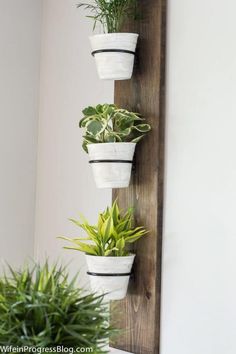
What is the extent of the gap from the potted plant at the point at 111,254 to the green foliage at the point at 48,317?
0.78 metres

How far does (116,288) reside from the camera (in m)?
1.79

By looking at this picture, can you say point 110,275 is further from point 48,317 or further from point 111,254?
point 48,317

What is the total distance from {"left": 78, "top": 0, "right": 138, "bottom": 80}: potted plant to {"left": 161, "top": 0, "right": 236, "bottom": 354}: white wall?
133 mm

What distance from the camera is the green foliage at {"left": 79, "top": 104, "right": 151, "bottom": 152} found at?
1833 millimetres

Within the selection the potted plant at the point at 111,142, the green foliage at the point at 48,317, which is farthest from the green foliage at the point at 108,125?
the green foliage at the point at 48,317

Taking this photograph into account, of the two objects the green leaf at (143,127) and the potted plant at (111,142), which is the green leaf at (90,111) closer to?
the potted plant at (111,142)

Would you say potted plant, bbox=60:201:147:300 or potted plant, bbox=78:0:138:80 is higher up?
potted plant, bbox=78:0:138:80

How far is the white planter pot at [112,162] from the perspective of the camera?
1806 millimetres

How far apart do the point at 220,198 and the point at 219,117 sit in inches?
9.2

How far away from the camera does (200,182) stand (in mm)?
1771

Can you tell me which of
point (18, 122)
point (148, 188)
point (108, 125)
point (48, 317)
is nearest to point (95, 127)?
point (108, 125)

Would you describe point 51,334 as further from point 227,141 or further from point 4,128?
point 4,128

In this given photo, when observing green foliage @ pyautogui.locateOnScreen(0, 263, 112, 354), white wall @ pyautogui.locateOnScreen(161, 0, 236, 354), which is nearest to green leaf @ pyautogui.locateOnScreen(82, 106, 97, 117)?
white wall @ pyautogui.locateOnScreen(161, 0, 236, 354)

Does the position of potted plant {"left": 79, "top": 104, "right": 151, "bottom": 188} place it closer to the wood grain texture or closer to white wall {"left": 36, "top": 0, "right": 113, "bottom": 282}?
the wood grain texture
